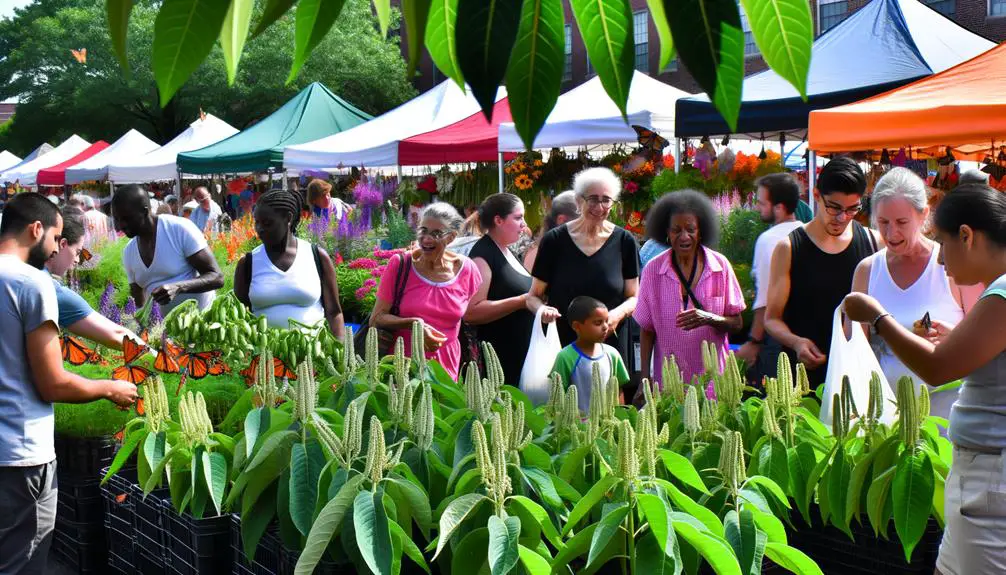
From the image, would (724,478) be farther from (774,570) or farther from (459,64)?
(459,64)

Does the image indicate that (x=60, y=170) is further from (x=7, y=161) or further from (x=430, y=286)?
(x=430, y=286)

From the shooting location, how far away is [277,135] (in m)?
16.4

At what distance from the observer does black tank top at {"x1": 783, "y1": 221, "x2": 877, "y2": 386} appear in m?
3.99

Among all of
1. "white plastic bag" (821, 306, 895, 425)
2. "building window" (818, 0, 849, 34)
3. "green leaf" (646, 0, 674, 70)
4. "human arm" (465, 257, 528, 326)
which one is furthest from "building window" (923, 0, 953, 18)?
"green leaf" (646, 0, 674, 70)

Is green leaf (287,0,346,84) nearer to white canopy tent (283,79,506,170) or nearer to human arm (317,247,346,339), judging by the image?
human arm (317,247,346,339)

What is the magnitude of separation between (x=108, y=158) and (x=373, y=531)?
24.7 metres

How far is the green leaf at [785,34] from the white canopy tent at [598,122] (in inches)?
330

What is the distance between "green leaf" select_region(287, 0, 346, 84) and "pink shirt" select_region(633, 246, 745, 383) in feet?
12.1

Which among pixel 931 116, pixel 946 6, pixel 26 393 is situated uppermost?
pixel 946 6

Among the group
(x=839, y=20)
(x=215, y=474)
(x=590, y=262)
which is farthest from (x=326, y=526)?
(x=839, y=20)

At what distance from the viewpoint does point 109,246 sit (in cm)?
880

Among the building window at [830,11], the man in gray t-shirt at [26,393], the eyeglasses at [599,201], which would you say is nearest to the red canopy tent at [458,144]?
the eyeglasses at [599,201]

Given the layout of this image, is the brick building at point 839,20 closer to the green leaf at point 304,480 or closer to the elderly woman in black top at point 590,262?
the elderly woman in black top at point 590,262

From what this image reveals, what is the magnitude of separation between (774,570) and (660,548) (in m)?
0.55
